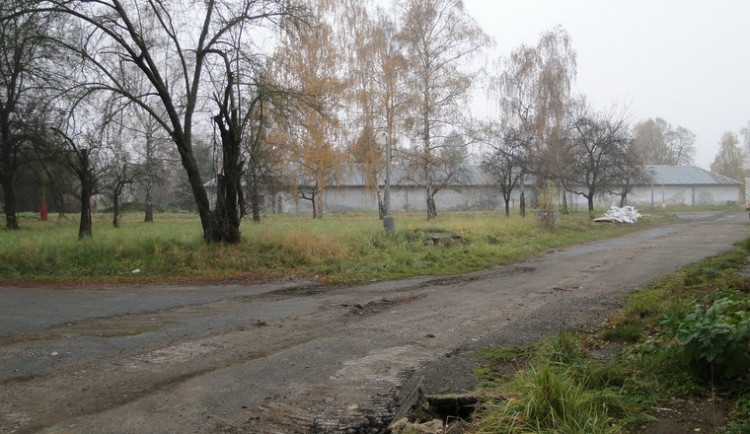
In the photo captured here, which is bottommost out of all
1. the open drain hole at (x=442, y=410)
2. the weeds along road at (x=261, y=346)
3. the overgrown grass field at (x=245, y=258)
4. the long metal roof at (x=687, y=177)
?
the weeds along road at (x=261, y=346)

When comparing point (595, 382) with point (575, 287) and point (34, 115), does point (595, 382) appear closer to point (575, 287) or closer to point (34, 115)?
point (575, 287)

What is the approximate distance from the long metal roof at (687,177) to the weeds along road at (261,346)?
6887cm

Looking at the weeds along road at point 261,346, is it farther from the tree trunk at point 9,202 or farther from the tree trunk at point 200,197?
the tree trunk at point 9,202

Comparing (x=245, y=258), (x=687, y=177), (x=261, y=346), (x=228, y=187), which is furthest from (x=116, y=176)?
(x=687, y=177)

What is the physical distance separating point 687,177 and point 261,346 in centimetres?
8017

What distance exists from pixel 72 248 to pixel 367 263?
330 inches

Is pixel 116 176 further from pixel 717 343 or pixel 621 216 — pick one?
pixel 717 343

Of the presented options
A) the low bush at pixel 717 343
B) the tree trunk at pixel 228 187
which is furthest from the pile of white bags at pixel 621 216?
the low bush at pixel 717 343

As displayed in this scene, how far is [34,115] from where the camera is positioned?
2248 centimetres

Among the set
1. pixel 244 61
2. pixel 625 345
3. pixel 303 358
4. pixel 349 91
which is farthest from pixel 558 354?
pixel 349 91

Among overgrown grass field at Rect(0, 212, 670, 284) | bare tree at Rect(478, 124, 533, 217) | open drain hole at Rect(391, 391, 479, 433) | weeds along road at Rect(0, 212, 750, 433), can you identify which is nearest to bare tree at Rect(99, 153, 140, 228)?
overgrown grass field at Rect(0, 212, 670, 284)

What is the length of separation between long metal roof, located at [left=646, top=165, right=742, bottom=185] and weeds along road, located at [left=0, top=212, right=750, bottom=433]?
6887 centimetres

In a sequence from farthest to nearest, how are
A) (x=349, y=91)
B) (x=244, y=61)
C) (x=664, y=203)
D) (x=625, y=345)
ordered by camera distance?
(x=664, y=203), (x=349, y=91), (x=244, y=61), (x=625, y=345)

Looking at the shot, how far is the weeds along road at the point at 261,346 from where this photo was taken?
4.55m
